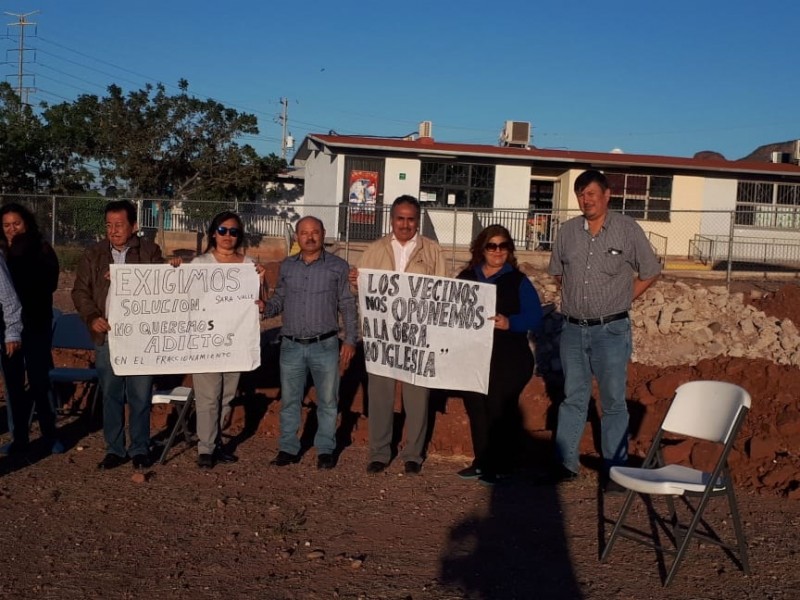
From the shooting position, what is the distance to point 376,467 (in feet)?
22.7

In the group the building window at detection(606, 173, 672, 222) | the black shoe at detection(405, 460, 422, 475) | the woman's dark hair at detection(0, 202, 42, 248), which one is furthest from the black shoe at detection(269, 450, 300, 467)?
the building window at detection(606, 173, 672, 222)

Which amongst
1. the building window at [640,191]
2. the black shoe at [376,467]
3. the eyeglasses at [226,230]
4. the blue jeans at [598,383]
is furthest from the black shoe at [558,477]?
the building window at [640,191]

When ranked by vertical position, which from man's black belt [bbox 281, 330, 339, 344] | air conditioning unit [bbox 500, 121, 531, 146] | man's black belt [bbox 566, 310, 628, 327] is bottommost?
man's black belt [bbox 281, 330, 339, 344]

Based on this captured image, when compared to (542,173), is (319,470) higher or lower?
lower

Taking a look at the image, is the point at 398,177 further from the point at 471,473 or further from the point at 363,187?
the point at 471,473

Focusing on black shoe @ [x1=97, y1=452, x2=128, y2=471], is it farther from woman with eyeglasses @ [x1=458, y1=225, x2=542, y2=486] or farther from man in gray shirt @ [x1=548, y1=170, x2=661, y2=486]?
man in gray shirt @ [x1=548, y1=170, x2=661, y2=486]

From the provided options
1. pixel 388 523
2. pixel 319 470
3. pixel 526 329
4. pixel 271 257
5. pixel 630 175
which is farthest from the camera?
pixel 630 175

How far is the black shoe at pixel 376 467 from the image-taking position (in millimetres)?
6898

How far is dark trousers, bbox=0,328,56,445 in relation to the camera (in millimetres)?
7078

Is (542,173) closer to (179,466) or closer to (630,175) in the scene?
(630,175)

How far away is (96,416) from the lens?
8.57m

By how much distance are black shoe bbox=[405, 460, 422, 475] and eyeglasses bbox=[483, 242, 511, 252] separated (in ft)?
5.82

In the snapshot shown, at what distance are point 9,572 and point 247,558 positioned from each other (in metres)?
1.27

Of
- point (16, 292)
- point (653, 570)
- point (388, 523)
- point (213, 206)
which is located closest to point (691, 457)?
point (653, 570)
